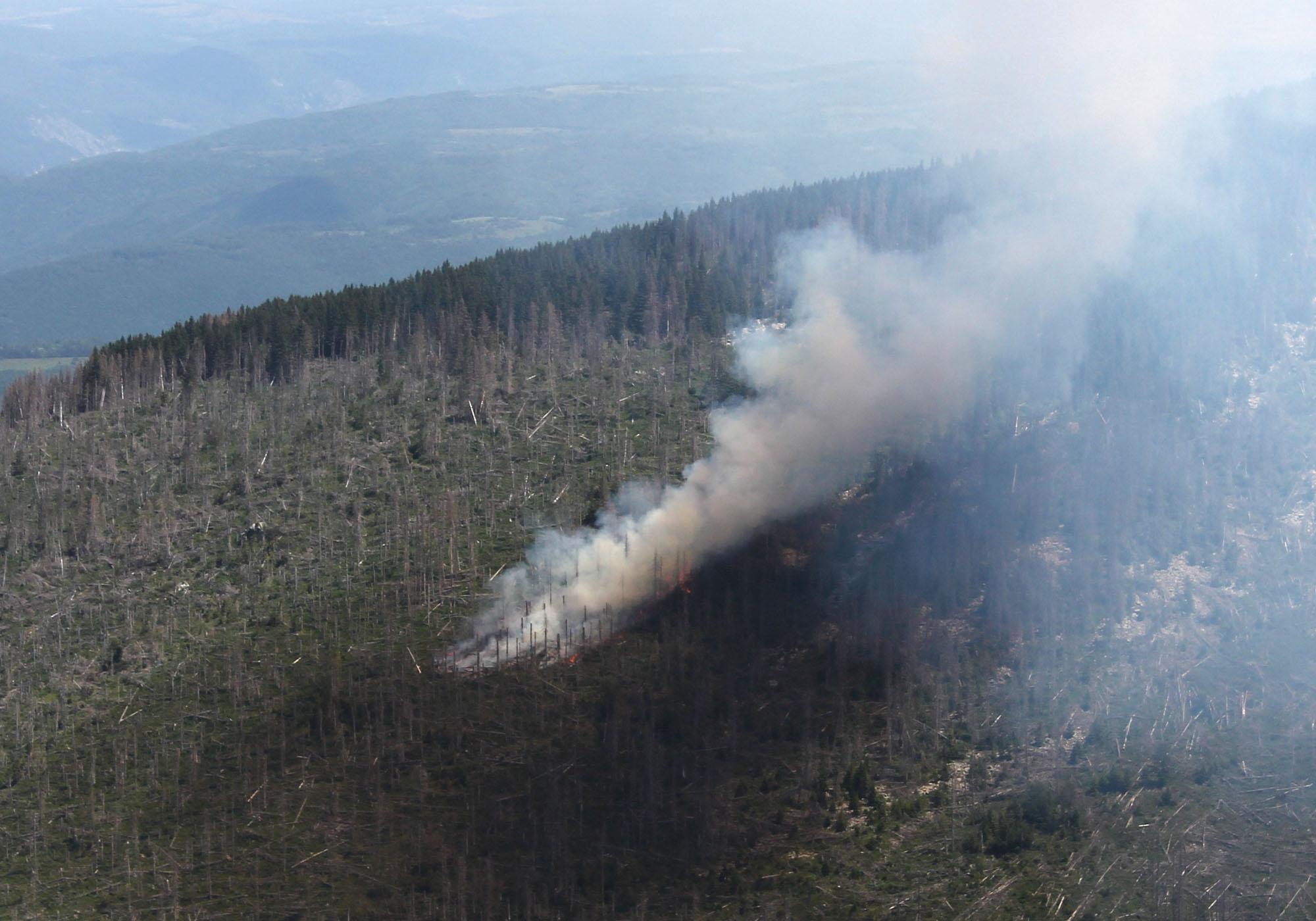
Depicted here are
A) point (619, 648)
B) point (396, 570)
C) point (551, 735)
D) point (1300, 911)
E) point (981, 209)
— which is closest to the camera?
point (1300, 911)

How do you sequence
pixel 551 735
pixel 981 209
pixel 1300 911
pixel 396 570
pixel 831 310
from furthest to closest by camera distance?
pixel 981 209
pixel 831 310
pixel 396 570
pixel 551 735
pixel 1300 911

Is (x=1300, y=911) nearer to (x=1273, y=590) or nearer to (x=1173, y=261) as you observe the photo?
(x=1273, y=590)

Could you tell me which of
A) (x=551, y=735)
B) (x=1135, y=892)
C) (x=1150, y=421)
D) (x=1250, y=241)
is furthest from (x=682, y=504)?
(x=1250, y=241)

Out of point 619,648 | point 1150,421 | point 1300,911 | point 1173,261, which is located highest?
point 1173,261

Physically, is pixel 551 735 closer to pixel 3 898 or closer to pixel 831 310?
pixel 3 898

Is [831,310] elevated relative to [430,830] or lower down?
elevated

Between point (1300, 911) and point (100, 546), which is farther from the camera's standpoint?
point (100, 546)

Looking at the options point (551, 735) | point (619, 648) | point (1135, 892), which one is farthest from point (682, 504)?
point (1135, 892)
